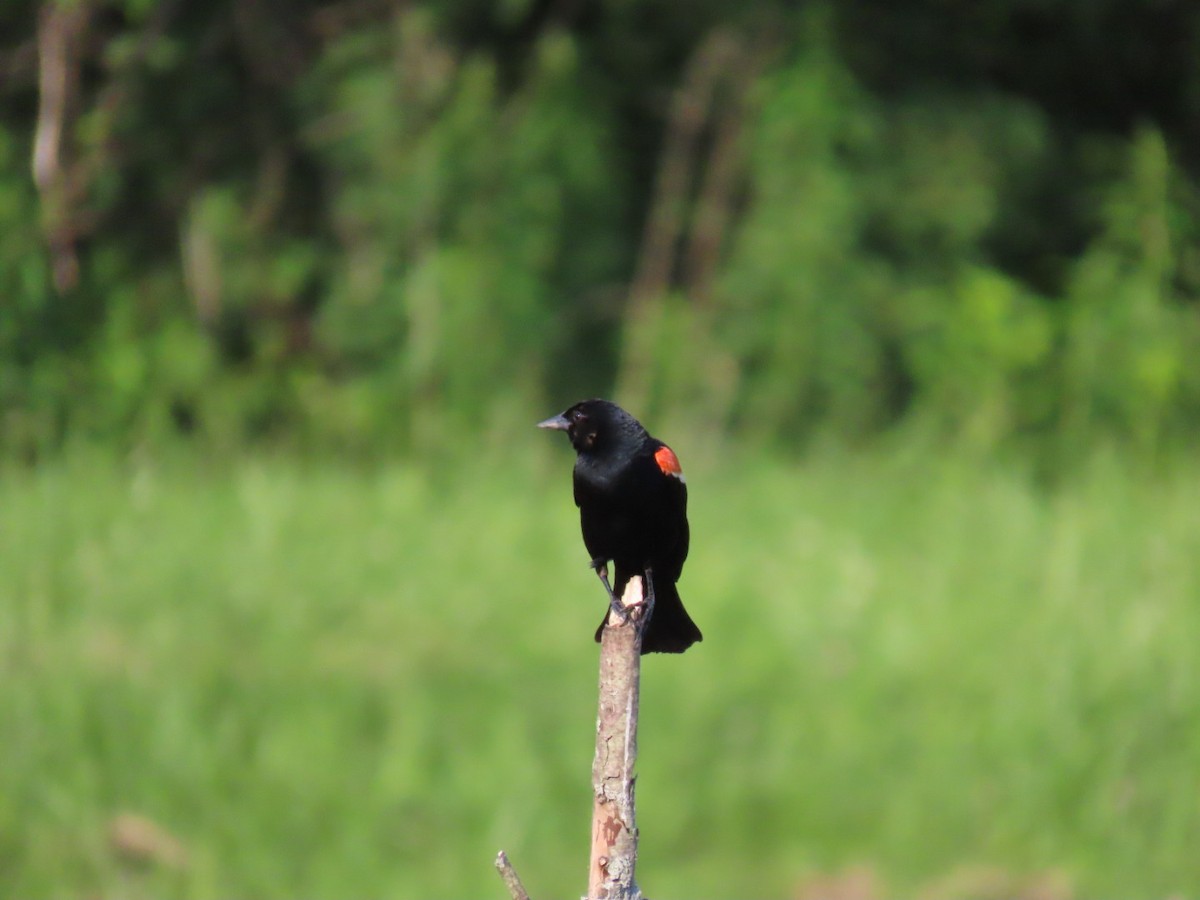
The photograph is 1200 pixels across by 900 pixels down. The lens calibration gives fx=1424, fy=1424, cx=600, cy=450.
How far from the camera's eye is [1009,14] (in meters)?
12.3

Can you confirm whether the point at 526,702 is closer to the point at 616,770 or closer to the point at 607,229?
the point at 607,229

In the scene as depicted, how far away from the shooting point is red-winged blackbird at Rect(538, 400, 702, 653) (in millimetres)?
1864

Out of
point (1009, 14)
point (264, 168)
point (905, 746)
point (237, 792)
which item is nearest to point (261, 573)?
point (237, 792)

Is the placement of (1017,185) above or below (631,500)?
above

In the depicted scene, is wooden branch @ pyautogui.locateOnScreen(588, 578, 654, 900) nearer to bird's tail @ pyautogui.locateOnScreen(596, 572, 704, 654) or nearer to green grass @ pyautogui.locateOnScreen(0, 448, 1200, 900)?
bird's tail @ pyautogui.locateOnScreen(596, 572, 704, 654)

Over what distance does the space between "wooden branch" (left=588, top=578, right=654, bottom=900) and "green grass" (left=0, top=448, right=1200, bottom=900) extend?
14.9ft

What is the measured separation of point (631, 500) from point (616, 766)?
0.34m

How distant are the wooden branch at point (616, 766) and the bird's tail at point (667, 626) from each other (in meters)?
0.03

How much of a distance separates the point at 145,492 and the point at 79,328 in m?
2.07

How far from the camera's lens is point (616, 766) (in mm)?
1773

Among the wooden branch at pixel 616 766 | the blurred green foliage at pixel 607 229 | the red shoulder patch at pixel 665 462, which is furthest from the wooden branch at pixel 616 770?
the blurred green foliage at pixel 607 229

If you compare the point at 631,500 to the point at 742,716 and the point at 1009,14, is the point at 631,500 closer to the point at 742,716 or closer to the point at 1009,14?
the point at 742,716

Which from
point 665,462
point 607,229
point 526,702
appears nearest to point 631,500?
point 665,462

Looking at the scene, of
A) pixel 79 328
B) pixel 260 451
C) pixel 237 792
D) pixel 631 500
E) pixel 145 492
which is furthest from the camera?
pixel 260 451
